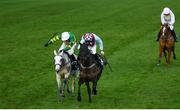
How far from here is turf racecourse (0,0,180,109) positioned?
16172mm

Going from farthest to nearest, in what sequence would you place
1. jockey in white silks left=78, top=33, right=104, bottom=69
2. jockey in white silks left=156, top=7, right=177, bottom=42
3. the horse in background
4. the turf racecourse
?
1. jockey in white silks left=156, top=7, right=177, bottom=42
2. the turf racecourse
3. jockey in white silks left=78, top=33, right=104, bottom=69
4. the horse in background

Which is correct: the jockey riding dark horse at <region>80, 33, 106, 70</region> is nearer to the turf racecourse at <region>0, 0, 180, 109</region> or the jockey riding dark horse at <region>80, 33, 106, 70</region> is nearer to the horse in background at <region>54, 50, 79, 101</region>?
the horse in background at <region>54, 50, 79, 101</region>

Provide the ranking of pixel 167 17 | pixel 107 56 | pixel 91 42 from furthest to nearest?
1. pixel 107 56
2. pixel 167 17
3. pixel 91 42

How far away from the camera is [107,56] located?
24.9m

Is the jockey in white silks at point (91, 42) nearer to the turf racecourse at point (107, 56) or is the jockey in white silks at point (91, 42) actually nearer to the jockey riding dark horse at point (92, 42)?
the jockey riding dark horse at point (92, 42)

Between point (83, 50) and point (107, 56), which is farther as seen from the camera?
point (107, 56)

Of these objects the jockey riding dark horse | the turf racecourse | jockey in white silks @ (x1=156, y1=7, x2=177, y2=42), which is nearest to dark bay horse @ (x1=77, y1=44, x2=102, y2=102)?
the jockey riding dark horse

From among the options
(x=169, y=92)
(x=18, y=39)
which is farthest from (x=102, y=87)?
(x=18, y=39)

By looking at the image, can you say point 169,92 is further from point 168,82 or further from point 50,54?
point 50,54

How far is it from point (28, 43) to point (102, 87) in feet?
42.3

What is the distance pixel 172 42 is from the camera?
2125 centimetres

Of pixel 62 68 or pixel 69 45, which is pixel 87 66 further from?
pixel 69 45

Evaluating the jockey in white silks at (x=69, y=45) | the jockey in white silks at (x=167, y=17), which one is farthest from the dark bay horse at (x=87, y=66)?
the jockey in white silks at (x=167, y=17)

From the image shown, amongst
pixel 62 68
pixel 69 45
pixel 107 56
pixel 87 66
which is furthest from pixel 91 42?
pixel 107 56
